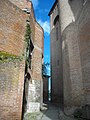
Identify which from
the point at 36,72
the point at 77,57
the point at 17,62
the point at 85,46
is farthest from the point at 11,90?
the point at 77,57

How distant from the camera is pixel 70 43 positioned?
1270cm

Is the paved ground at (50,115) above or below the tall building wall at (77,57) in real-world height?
below

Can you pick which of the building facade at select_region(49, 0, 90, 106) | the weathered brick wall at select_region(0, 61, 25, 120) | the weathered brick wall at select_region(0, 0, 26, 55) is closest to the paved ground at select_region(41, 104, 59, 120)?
the building facade at select_region(49, 0, 90, 106)

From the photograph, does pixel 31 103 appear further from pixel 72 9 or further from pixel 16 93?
pixel 72 9

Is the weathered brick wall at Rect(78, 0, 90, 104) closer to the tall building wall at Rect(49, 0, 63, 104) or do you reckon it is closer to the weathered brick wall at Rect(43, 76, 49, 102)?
the tall building wall at Rect(49, 0, 63, 104)

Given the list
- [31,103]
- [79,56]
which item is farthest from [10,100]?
[79,56]

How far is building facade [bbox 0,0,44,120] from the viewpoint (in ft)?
22.5

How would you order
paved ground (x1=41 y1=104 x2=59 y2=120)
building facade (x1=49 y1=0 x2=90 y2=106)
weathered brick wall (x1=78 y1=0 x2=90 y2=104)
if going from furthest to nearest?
building facade (x1=49 y1=0 x2=90 y2=106) → weathered brick wall (x1=78 y1=0 x2=90 y2=104) → paved ground (x1=41 y1=104 x2=59 y2=120)

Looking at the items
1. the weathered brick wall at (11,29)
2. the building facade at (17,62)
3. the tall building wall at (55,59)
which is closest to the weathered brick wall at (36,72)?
the building facade at (17,62)

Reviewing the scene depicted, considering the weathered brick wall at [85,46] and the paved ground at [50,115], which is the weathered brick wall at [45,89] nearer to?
the paved ground at [50,115]

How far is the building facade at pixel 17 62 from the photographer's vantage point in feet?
22.5

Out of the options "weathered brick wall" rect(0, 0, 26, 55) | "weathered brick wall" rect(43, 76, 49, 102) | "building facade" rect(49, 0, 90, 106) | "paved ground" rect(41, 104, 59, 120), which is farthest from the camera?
"weathered brick wall" rect(43, 76, 49, 102)

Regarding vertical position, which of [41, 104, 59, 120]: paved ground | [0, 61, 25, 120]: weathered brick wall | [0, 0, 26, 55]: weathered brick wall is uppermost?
[0, 0, 26, 55]: weathered brick wall

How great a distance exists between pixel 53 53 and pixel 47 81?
16.8 feet
